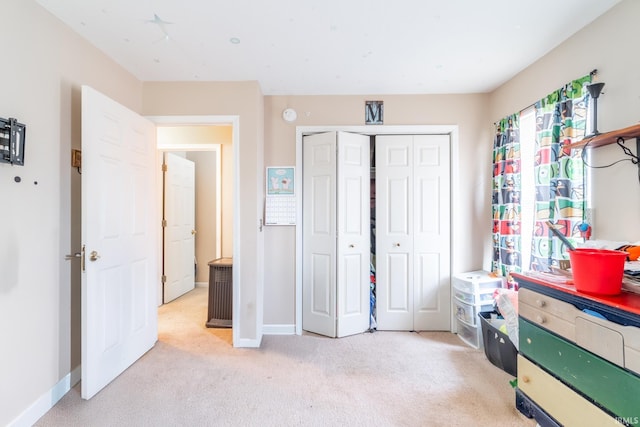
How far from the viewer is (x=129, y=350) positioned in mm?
2148

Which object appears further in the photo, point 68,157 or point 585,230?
point 68,157

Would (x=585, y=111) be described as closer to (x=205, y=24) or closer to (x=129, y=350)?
(x=205, y=24)

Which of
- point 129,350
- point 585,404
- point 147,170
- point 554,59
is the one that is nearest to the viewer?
point 585,404

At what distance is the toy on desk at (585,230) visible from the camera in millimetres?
1688

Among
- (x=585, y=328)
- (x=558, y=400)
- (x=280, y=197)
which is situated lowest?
(x=558, y=400)

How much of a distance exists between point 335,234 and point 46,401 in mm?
2312

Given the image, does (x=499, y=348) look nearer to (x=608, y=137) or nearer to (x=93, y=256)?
(x=608, y=137)

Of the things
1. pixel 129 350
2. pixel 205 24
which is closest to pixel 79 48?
pixel 205 24

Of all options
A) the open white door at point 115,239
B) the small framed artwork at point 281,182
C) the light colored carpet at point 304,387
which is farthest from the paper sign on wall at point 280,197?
the light colored carpet at point 304,387

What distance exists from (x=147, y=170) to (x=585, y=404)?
3163 millimetres

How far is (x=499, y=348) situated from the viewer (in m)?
2.09

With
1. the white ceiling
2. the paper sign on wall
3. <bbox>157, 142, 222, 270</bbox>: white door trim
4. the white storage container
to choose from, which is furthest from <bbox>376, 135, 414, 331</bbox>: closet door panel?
<bbox>157, 142, 222, 270</bbox>: white door trim

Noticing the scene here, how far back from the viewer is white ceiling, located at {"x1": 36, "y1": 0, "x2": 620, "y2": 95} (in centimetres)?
161

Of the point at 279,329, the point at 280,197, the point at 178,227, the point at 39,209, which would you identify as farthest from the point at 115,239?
the point at 178,227
